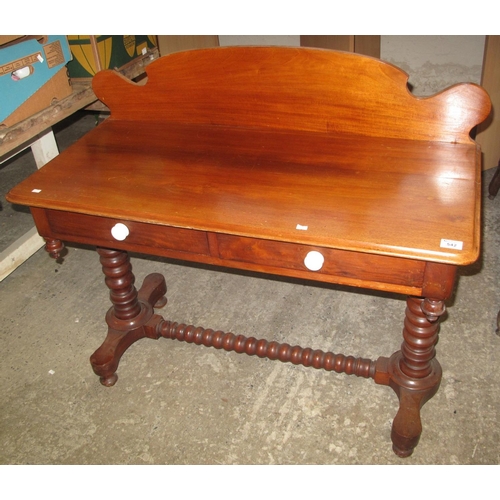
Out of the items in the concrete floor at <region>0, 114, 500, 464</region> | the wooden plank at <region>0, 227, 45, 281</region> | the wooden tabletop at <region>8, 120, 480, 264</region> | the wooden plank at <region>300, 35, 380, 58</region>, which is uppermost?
the wooden plank at <region>300, 35, 380, 58</region>

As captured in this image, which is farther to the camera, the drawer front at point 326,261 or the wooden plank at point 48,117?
the wooden plank at point 48,117

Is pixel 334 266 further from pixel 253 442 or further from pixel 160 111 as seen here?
pixel 160 111

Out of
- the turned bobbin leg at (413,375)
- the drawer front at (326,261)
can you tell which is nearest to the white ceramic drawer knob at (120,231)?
the drawer front at (326,261)

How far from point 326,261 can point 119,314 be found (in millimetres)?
1160

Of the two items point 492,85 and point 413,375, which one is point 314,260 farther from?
point 492,85

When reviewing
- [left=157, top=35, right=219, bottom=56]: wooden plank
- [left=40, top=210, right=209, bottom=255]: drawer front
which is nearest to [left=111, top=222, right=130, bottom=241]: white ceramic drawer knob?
[left=40, top=210, right=209, bottom=255]: drawer front

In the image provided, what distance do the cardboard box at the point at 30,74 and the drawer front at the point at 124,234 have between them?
88cm

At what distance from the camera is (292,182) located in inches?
60.6

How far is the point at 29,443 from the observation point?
1.92 m

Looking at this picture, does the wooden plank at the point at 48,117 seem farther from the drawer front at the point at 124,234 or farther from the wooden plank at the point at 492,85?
the wooden plank at the point at 492,85

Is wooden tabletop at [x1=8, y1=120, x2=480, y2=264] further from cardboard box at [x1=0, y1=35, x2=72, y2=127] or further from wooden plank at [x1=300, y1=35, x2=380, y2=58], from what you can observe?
wooden plank at [x1=300, y1=35, x2=380, y2=58]

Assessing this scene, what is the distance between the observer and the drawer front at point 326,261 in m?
1.35

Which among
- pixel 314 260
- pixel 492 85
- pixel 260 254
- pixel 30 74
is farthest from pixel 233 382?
pixel 492 85

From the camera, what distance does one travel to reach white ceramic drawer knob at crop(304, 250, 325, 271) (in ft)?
4.53
